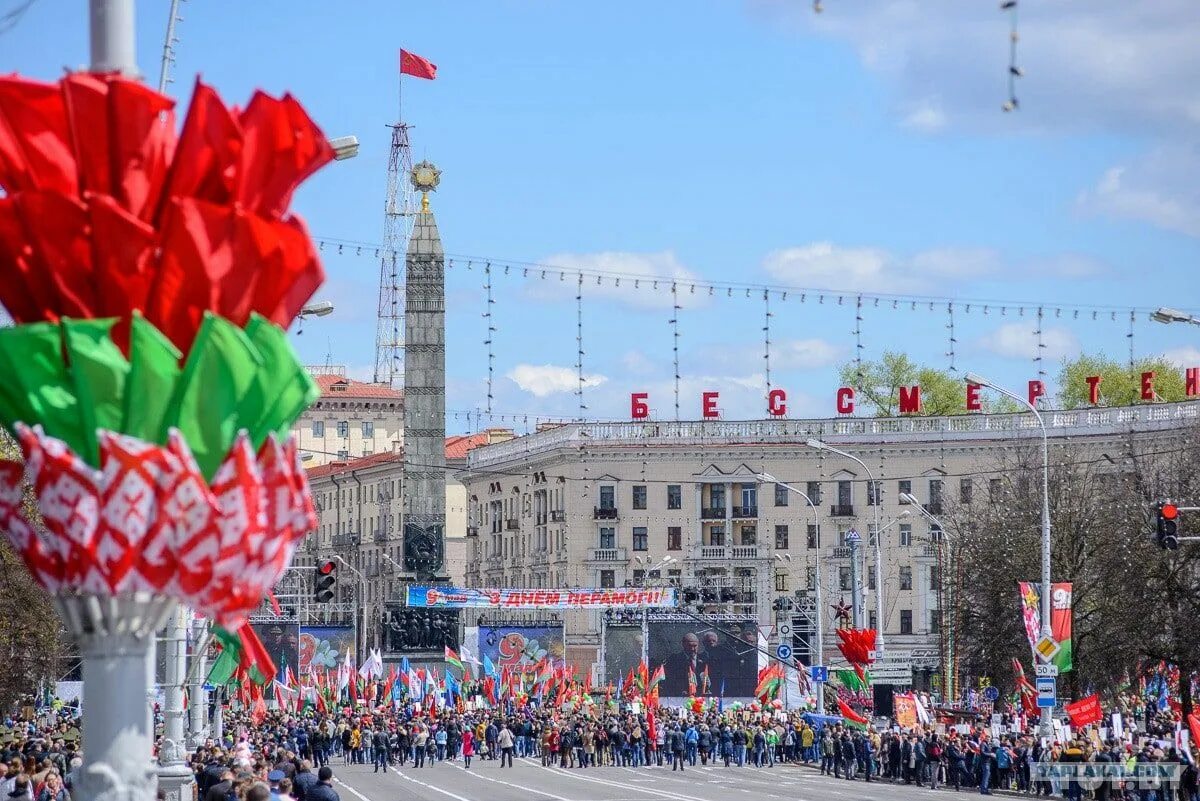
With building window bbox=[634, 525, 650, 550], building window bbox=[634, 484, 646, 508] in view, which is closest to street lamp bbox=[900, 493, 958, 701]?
building window bbox=[634, 484, 646, 508]

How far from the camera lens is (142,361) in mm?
10266

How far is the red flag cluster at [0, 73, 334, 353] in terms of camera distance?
1045cm

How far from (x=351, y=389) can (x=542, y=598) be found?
251ft

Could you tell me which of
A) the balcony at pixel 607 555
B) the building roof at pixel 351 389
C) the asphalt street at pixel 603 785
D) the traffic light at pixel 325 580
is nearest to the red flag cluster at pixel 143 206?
the traffic light at pixel 325 580

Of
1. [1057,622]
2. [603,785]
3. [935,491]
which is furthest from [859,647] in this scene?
[935,491]

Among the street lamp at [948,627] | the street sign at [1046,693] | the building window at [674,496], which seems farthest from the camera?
the building window at [674,496]

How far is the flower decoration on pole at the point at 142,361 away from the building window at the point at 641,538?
101 meters

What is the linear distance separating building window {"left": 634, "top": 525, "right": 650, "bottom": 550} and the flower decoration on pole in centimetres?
10128

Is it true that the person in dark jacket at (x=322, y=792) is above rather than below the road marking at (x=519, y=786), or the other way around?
above

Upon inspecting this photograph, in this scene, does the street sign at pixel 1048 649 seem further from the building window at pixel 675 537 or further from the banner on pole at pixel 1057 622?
the building window at pixel 675 537

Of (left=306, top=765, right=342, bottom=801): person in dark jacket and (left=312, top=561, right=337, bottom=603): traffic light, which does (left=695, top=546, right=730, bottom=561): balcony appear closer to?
(left=312, top=561, right=337, bottom=603): traffic light

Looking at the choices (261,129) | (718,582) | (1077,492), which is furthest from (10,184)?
(718,582)

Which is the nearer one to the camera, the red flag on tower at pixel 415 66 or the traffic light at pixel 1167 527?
the traffic light at pixel 1167 527

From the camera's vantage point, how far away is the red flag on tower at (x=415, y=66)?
285 ft
